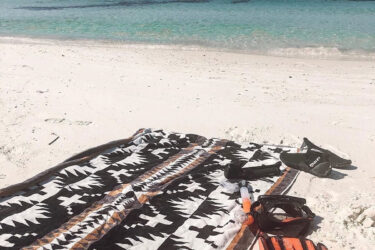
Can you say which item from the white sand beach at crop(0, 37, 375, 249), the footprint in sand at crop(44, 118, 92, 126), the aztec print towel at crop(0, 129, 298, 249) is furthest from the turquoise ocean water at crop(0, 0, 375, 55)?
the aztec print towel at crop(0, 129, 298, 249)

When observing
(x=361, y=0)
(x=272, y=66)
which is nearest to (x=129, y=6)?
(x=361, y=0)

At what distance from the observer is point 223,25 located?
1786 cm

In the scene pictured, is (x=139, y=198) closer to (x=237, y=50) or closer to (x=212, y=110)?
(x=212, y=110)

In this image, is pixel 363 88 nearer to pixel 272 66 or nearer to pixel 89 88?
pixel 272 66

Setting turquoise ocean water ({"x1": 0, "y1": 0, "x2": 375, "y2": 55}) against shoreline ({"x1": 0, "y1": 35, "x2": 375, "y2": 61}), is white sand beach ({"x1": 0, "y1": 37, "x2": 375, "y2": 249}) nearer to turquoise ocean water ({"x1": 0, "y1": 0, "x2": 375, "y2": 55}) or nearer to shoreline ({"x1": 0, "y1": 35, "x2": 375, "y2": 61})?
shoreline ({"x1": 0, "y1": 35, "x2": 375, "y2": 61})

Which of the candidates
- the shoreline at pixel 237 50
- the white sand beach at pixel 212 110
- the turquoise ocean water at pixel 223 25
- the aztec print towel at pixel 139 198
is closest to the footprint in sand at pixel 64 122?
the white sand beach at pixel 212 110

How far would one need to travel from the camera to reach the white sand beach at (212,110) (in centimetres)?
416

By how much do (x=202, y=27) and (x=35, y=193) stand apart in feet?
48.3

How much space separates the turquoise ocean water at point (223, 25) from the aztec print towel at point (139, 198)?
840cm

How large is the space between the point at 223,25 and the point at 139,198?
49.5ft

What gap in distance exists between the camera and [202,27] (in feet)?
57.7

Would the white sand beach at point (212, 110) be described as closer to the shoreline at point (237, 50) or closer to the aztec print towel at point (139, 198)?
the aztec print towel at point (139, 198)

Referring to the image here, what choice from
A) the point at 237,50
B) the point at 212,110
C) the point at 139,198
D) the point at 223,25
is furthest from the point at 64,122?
the point at 223,25

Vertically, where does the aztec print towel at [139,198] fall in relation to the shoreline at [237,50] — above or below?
below
